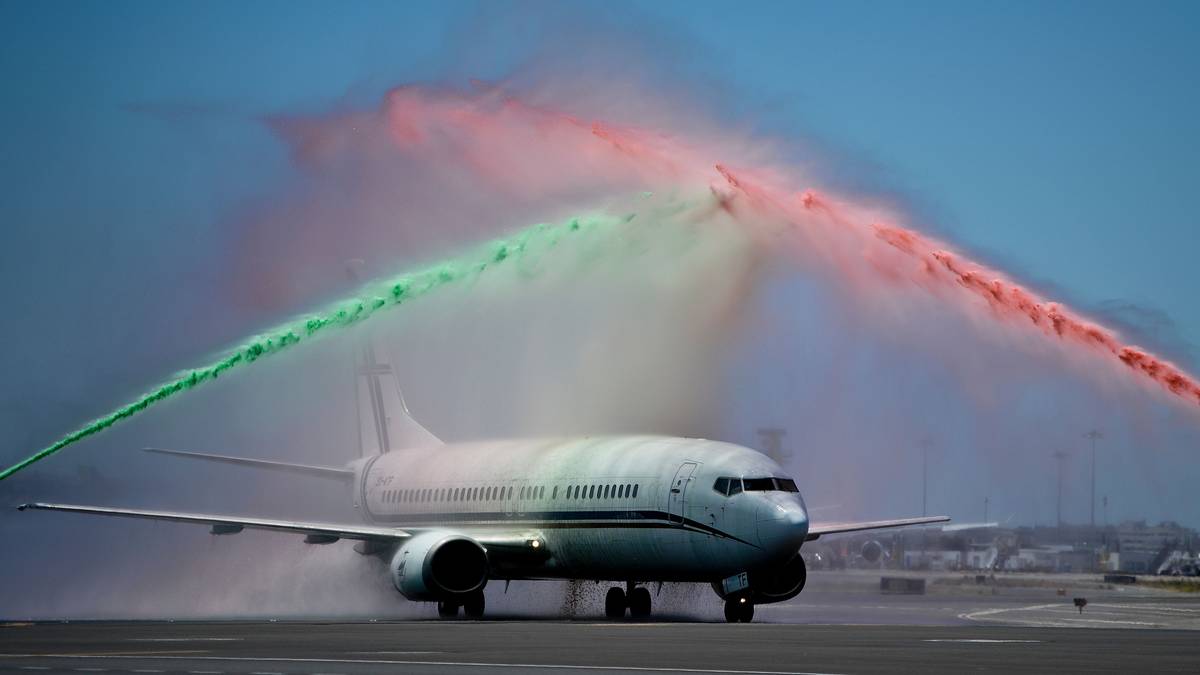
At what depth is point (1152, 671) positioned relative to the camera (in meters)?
22.5

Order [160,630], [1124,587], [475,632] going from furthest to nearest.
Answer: [1124,587]
[160,630]
[475,632]

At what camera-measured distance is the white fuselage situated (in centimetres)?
4438

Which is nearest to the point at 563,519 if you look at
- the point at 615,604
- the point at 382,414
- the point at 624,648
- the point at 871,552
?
the point at 615,604

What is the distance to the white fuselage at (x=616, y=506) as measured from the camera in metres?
44.4

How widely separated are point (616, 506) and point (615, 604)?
384 centimetres

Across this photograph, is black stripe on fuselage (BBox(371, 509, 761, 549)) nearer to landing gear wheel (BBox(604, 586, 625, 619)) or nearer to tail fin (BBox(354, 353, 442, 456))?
landing gear wheel (BBox(604, 586, 625, 619))

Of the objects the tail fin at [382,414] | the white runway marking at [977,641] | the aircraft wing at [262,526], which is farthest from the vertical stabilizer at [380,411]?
the white runway marking at [977,641]

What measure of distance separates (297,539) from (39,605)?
8.83 m

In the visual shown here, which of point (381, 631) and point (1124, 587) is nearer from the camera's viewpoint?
point (381, 631)

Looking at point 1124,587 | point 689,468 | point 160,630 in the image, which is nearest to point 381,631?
point 160,630

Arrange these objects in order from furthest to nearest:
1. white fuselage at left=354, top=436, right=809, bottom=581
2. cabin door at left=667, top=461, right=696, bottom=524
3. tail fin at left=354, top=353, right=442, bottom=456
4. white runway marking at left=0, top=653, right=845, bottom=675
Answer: tail fin at left=354, top=353, right=442, bottom=456 → cabin door at left=667, top=461, right=696, bottom=524 → white fuselage at left=354, top=436, right=809, bottom=581 → white runway marking at left=0, top=653, right=845, bottom=675

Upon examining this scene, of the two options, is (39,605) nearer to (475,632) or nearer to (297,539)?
(297,539)

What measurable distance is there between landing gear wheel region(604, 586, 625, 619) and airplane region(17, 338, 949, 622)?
0.04 meters

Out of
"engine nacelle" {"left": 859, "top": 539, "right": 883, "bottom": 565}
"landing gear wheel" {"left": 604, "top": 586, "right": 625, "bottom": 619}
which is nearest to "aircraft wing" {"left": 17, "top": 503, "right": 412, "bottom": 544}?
"landing gear wheel" {"left": 604, "top": 586, "right": 625, "bottom": 619}
